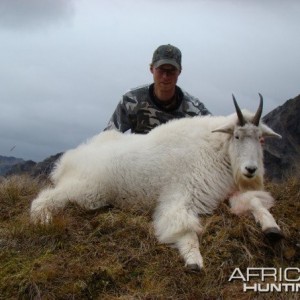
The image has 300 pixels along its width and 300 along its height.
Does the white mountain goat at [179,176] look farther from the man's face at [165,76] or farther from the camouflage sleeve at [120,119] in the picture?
the camouflage sleeve at [120,119]

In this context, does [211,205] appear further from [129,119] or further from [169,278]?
[129,119]

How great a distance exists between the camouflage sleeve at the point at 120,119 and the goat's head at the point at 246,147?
8.67 feet

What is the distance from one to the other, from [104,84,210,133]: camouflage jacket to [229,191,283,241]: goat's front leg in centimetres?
250

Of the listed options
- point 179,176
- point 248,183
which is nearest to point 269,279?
point 248,183

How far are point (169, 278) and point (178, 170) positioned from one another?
4.91 feet

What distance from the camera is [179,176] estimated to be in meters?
5.38

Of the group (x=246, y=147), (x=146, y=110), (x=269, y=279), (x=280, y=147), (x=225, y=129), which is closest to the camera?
(x=269, y=279)

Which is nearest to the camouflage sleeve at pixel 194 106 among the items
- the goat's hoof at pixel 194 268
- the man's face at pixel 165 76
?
the man's face at pixel 165 76

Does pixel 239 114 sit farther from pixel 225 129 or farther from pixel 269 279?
pixel 269 279

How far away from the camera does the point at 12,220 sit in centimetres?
559

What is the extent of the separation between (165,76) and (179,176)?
7.34ft

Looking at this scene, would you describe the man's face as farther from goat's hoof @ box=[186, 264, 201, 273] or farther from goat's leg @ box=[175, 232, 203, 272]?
goat's hoof @ box=[186, 264, 201, 273]

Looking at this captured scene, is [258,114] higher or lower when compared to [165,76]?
lower

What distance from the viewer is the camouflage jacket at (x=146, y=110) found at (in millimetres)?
7559
